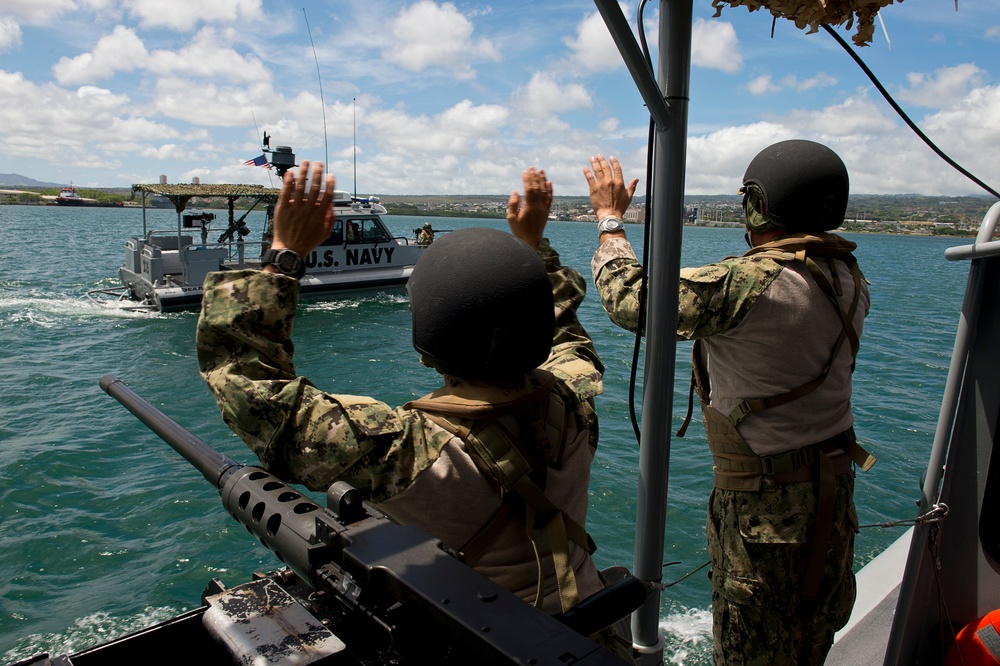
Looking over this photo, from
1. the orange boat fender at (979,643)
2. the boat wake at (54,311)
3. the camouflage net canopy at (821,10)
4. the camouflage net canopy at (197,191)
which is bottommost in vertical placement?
the boat wake at (54,311)

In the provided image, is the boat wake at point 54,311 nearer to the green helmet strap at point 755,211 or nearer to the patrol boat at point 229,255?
the patrol boat at point 229,255

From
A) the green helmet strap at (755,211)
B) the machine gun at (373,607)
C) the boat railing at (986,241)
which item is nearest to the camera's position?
the machine gun at (373,607)

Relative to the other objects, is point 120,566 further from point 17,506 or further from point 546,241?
point 546,241

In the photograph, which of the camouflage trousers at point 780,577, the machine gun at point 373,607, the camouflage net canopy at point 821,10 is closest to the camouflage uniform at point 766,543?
the camouflage trousers at point 780,577

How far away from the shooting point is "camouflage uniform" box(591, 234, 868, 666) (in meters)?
2.72

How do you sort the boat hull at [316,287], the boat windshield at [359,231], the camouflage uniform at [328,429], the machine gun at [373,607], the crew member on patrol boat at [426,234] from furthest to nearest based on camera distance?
the crew member on patrol boat at [426,234] < the boat windshield at [359,231] < the boat hull at [316,287] < the camouflage uniform at [328,429] < the machine gun at [373,607]

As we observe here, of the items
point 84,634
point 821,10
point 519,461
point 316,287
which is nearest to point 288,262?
point 519,461

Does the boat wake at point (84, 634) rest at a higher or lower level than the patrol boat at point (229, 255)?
lower

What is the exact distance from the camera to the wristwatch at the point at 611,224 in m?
2.69

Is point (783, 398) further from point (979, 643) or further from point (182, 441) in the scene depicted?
point (182, 441)

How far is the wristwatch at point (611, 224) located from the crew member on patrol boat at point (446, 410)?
1002mm

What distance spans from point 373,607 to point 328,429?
0.40m

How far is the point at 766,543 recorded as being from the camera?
2.81m

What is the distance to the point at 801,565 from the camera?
2857 millimetres
